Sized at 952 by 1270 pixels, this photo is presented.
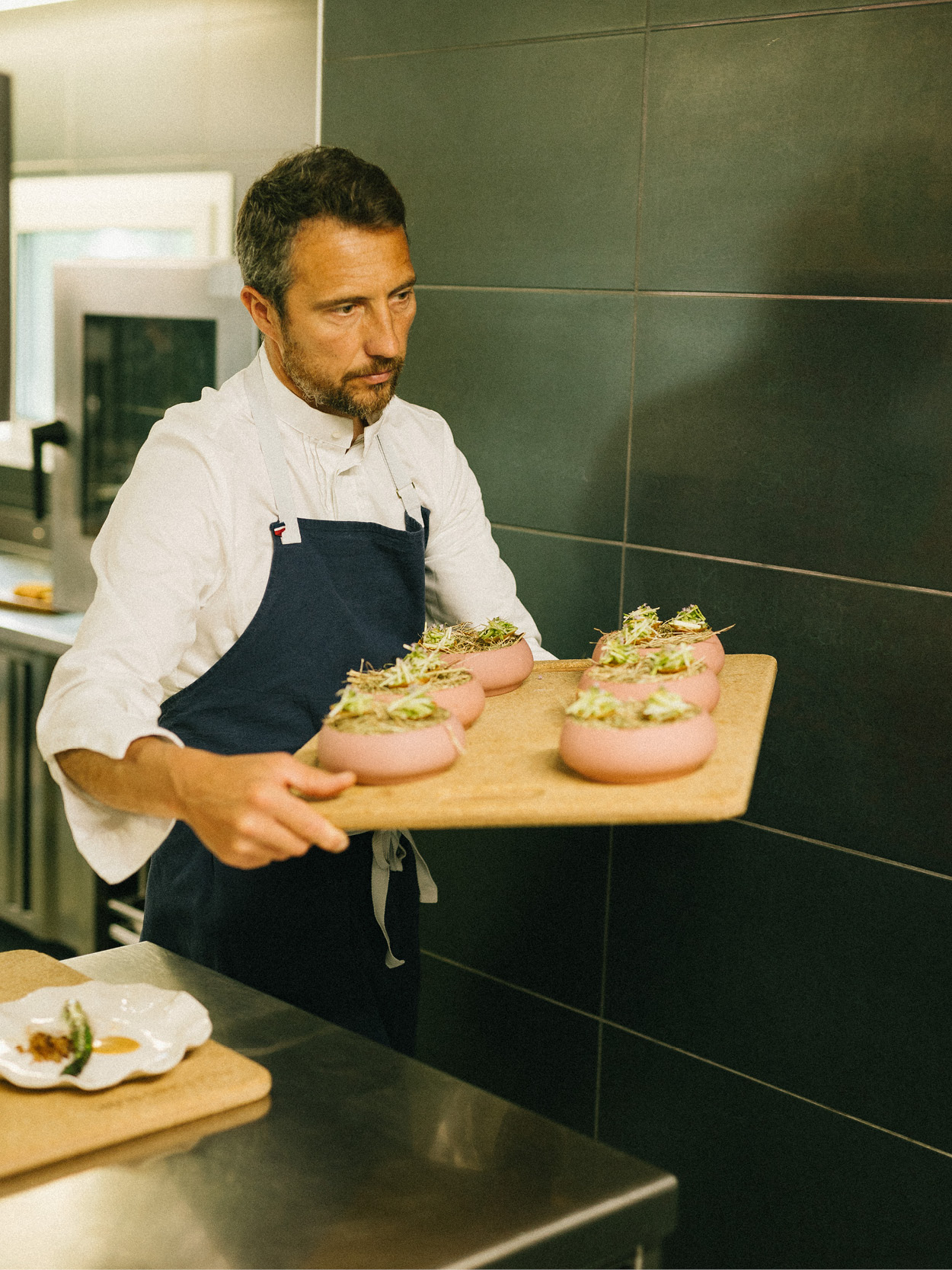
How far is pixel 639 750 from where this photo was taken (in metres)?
1.27

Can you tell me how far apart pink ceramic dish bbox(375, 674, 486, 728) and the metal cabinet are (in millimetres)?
1965

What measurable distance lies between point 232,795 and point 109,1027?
281 millimetres

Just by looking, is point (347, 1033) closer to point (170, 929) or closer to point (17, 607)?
point (170, 929)

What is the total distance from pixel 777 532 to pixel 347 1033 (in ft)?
4.22

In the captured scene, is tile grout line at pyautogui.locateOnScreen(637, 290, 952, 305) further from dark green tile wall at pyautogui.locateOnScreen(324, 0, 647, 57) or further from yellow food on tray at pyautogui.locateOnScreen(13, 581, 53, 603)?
yellow food on tray at pyautogui.locateOnScreen(13, 581, 53, 603)

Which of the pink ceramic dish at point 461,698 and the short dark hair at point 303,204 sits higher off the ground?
Result: the short dark hair at point 303,204

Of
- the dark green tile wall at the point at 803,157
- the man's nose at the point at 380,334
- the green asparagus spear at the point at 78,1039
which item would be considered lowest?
the green asparagus spear at the point at 78,1039

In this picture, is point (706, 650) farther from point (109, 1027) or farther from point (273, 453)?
point (109, 1027)

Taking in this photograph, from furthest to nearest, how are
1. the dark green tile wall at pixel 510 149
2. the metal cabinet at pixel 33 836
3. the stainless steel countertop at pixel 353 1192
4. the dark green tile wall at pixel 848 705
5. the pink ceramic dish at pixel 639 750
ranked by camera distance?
the metal cabinet at pixel 33 836
the dark green tile wall at pixel 510 149
the dark green tile wall at pixel 848 705
the pink ceramic dish at pixel 639 750
the stainless steel countertop at pixel 353 1192

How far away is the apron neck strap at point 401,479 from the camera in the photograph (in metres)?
1.97

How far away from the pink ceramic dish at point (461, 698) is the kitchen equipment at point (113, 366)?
163 centimetres

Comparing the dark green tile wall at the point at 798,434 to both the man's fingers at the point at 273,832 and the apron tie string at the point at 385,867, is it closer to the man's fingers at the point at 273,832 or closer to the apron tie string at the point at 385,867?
the apron tie string at the point at 385,867

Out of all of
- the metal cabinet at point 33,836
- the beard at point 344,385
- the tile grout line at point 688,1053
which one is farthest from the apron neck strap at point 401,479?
the metal cabinet at point 33,836

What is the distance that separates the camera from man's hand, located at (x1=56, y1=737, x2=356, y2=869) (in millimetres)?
1189
